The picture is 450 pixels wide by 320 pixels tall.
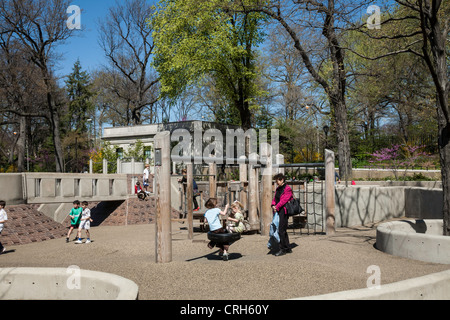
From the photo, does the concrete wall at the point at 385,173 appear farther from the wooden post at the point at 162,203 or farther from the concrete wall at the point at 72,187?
the wooden post at the point at 162,203

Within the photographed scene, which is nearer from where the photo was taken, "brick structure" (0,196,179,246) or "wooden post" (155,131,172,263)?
"wooden post" (155,131,172,263)

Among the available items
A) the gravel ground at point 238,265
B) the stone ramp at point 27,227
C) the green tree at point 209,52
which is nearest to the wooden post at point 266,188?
the gravel ground at point 238,265

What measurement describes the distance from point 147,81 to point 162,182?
55.9m

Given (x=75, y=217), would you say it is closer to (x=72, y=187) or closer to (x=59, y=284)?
(x=72, y=187)

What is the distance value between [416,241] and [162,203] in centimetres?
541

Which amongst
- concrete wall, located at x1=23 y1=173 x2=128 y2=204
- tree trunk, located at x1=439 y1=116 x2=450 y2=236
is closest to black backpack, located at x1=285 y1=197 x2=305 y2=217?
tree trunk, located at x1=439 y1=116 x2=450 y2=236

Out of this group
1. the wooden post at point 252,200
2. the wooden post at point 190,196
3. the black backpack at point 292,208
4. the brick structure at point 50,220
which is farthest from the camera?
the brick structure at point 50,220

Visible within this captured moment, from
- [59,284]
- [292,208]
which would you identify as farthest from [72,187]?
[59,284]

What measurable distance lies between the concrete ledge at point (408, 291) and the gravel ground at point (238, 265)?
1.32 meters

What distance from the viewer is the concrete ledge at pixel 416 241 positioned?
9133 mm

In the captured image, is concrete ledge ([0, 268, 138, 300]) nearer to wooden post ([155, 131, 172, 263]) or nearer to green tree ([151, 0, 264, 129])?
wooden post ([155, 131, 172, 263])

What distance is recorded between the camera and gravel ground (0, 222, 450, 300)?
7.10 metres

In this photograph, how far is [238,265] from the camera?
9.14 metres

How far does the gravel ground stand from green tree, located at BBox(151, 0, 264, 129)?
2194 cm
